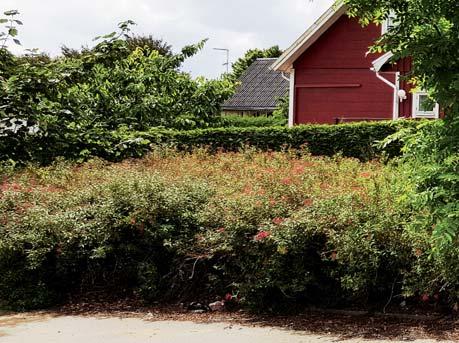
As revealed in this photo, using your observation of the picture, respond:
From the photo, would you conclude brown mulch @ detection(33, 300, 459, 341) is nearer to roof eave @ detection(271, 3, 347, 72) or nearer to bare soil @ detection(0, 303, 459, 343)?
bare soil @ detection(0, 303, 459, 343)

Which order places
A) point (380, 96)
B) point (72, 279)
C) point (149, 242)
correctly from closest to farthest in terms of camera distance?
point (149, 242), point (72, 279), point (380, 96)

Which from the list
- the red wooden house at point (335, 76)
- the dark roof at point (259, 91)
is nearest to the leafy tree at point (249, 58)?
the dark roof at point (259, 91)

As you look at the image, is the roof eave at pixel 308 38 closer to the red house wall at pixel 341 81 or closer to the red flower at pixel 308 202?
the red house wall at pixel 341 81

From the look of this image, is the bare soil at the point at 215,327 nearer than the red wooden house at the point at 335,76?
Yes

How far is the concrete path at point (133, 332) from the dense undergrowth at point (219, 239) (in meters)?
0.55

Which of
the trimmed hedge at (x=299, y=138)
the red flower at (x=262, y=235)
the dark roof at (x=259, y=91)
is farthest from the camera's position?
the dark roof at (x=259, y=91)

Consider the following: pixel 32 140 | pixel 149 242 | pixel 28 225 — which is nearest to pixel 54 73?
pixel 32 140

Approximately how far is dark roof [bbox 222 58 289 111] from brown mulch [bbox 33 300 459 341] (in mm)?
45381

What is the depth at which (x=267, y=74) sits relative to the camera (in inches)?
2299

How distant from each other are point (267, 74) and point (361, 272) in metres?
53.1

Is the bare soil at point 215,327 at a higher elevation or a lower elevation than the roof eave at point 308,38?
lower

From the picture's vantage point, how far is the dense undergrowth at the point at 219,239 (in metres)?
6.28

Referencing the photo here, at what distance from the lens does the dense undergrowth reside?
6.28 m

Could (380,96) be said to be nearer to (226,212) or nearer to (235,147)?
(235,147)
